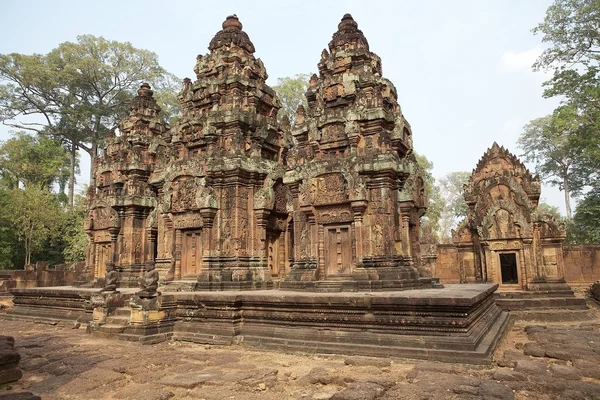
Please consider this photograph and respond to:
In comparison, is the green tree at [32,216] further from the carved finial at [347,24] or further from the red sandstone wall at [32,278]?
the carved finial at [347,24]

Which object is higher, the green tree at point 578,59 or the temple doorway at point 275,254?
the green tree at point 578,59

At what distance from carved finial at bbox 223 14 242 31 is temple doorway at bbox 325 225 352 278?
7755mm

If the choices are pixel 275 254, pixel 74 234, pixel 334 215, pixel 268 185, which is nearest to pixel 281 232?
pixel 275 254

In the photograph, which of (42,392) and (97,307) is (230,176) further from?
(42,392)

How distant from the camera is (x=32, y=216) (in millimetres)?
24219

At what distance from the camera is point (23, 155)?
2905cm

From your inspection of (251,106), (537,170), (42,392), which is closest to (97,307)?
(42,392)

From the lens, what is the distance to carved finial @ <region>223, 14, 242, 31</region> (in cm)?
1334

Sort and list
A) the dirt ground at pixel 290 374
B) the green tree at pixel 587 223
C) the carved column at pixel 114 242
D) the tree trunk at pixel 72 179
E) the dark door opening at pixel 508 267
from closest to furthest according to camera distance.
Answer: the dirt ground at pixel 290 374 < the dark door opening at pixel 508 267 < the carved column at pixel 114 242 < the green tree at pixel 587 223 < the tree trunk at pixel 72 179

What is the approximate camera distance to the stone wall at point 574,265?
16844 millimetres

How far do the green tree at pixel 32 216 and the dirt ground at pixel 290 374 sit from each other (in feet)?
64.3

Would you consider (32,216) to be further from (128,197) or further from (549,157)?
(549,157)

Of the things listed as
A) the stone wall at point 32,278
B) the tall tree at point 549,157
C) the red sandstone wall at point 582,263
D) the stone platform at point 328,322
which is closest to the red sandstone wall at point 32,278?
the stone wall at point 32,278

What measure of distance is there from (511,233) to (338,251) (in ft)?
22.9
